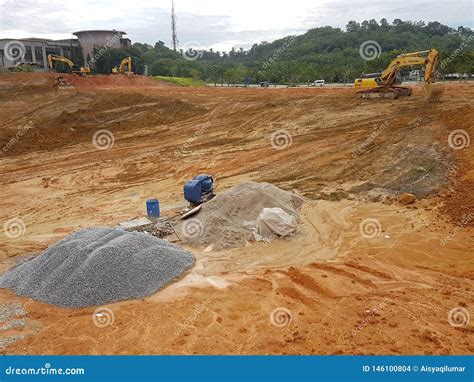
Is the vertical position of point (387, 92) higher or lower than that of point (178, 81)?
lower

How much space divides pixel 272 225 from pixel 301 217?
149cm

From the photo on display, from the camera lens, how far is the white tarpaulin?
9.12 meters

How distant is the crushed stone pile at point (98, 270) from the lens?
6.91m

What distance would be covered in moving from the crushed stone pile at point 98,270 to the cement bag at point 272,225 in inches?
75.0

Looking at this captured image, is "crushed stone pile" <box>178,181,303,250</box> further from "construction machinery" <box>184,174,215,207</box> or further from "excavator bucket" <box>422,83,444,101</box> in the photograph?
"excavator bucket" <box>422,83,444,101</box>

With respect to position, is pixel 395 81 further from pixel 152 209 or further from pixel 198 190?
pixel 152 209

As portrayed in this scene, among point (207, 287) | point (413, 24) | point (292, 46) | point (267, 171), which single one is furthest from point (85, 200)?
point (413, 24)

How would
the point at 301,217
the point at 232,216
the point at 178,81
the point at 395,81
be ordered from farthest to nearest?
the point at 178,81
the point at 395,81
the point at 301,217
the point at 232,216

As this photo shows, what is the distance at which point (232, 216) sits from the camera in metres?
9.77

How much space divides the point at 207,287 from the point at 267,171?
24.7ft

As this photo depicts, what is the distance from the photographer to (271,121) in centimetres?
2138

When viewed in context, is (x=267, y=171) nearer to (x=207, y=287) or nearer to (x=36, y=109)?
(x=207, y=287)

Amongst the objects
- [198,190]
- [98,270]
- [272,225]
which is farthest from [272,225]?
[98,270]

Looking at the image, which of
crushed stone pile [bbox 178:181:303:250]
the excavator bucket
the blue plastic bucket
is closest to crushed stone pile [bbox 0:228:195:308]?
crushed stone pile [bbox 178:181:303:250]
